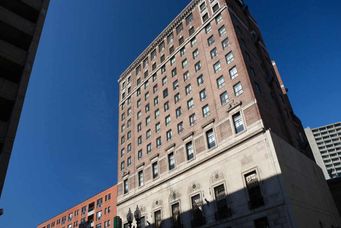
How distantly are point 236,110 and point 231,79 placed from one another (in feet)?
14.6

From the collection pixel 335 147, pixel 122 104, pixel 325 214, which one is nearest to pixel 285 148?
pixel 325 214

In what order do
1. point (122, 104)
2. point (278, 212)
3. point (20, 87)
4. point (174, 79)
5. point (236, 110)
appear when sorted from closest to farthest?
point (20, 87), point (278, 212), point (236, 110), point (174, 79), point (122, 104)

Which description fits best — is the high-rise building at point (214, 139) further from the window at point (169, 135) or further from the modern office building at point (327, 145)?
the modern office building at point (327, 145)

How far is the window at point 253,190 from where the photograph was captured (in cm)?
2717

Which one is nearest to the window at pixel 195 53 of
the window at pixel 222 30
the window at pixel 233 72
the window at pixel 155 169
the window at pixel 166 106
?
the window at pixel 222 30

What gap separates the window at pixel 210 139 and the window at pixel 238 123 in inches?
129

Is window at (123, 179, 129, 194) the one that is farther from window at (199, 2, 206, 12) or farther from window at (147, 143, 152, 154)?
window at (199, 2, 206, 12)

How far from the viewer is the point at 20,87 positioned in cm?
2370

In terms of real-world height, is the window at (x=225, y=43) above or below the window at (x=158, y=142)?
above

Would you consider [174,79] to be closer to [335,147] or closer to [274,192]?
[274,192]

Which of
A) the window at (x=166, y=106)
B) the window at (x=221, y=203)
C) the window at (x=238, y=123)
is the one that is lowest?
the window at (x=221, y=203)

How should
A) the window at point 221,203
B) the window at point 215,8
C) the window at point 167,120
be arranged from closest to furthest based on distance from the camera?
the window at point 221,203 < the window at point 167,120 < the window at point 215,8

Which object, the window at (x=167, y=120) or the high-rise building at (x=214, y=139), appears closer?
the high-rise building at (x=214, y=139)

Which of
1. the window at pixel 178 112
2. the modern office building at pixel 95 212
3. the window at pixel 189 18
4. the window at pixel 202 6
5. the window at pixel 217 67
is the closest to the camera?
the window at pixel 217 67
